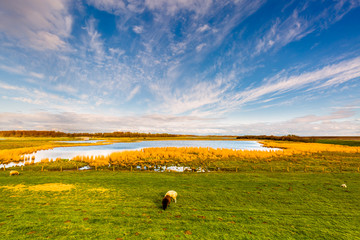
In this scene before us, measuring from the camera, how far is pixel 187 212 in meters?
10.8

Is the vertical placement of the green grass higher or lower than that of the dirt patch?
higher

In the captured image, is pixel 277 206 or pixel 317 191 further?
pixel 317 191

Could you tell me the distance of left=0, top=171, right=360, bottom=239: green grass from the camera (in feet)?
27.7

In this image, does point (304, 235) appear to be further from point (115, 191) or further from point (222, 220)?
point (115, 191)

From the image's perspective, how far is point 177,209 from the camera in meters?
11.2

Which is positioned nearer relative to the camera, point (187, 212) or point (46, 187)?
point (187, 212)

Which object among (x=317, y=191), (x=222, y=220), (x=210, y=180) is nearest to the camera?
(x=222, y=220)

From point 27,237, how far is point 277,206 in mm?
15941

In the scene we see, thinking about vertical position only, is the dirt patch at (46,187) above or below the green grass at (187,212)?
below

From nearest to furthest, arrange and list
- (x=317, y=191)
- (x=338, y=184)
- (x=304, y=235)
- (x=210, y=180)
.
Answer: (x=304, y=235) → (x=317, y=191) → (x=338, y=184) → (x=210, y=180)

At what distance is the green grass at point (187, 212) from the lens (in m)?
8.44

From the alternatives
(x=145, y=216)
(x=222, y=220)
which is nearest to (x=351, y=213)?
Result: (x=222, y=220)

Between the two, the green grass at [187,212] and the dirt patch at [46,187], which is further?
the dirt patch at [46,187]

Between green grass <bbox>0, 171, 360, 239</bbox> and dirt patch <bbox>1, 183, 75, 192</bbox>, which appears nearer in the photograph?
green grass <bbox>0, 171, 360, 239</bbox>
